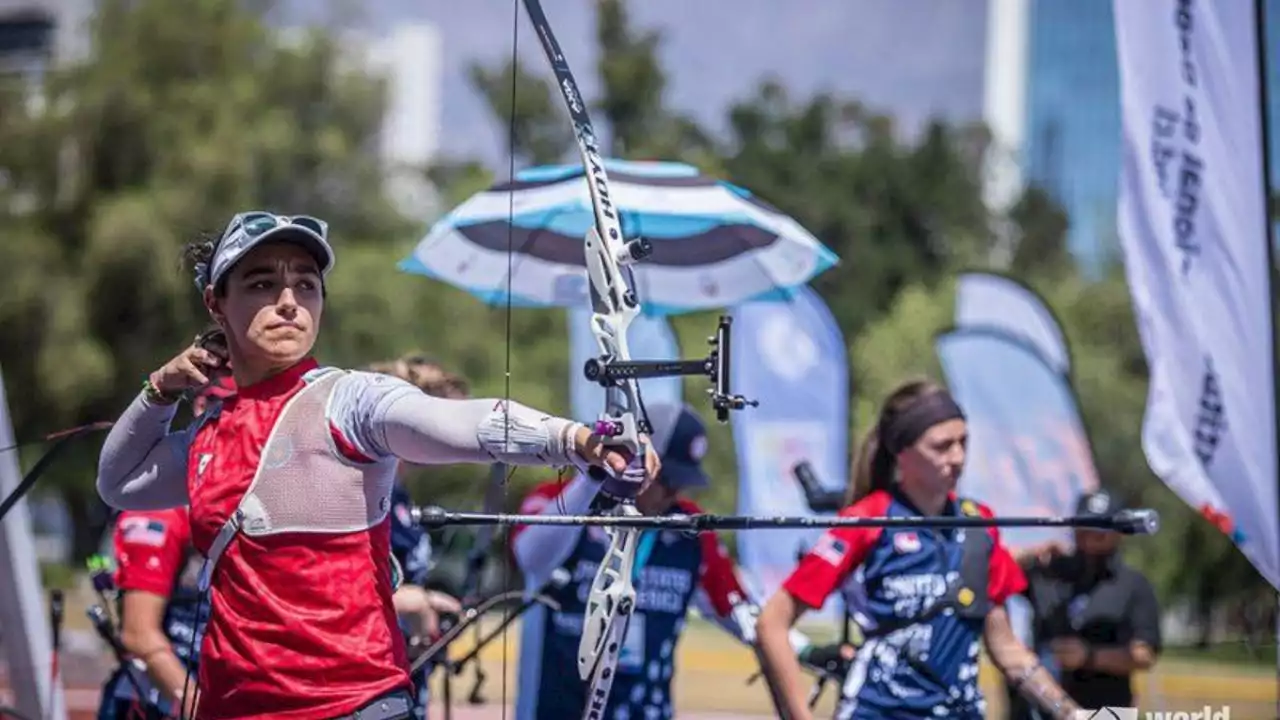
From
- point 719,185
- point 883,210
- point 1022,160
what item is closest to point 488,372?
point 883,210

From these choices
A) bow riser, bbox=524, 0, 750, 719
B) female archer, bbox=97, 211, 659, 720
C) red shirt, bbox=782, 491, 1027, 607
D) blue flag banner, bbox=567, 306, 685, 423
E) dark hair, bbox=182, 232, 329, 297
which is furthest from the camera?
blue flag banner, bbox=567, 306, 685, 423

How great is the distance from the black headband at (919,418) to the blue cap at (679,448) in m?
0.78

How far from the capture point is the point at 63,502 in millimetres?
24172

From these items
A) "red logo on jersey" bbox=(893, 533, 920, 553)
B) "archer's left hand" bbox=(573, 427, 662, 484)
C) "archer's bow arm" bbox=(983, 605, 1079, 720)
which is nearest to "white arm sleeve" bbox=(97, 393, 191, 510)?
"archer's left hand" bbox=(573, 427, 662, 484)

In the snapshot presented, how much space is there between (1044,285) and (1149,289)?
31.3 metres

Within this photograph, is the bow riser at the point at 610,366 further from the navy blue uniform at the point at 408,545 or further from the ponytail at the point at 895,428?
the navy blue uniform at the point at 408,545

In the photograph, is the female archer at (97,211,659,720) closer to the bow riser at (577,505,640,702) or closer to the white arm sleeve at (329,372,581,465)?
the white arm sleeve at (329,372,581,465)

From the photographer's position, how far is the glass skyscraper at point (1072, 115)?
143 feet

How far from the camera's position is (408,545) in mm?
5520

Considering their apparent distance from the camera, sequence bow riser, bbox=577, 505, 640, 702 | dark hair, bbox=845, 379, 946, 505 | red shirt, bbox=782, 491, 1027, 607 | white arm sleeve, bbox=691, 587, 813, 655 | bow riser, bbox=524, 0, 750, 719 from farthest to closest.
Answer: white arm sleeve, bbox=691, 587, 813, 655 → dark hair, bbox=845, 379, 946, 505 → red shirt, bbox=782, 491, 1027, 607 → bow riser, bbox=577, 505, 640, 702 → bow riser, bbox=524, 0, 750, 719

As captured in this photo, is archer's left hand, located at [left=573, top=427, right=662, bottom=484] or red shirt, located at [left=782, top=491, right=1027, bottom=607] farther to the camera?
red shirt, located at [left=782, top=491, right=1027, bottom=607]

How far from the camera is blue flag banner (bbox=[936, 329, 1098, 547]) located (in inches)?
447

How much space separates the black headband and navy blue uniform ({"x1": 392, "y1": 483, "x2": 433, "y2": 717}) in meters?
1.46

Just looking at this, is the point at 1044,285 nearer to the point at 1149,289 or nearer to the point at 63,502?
the point at 63,502
